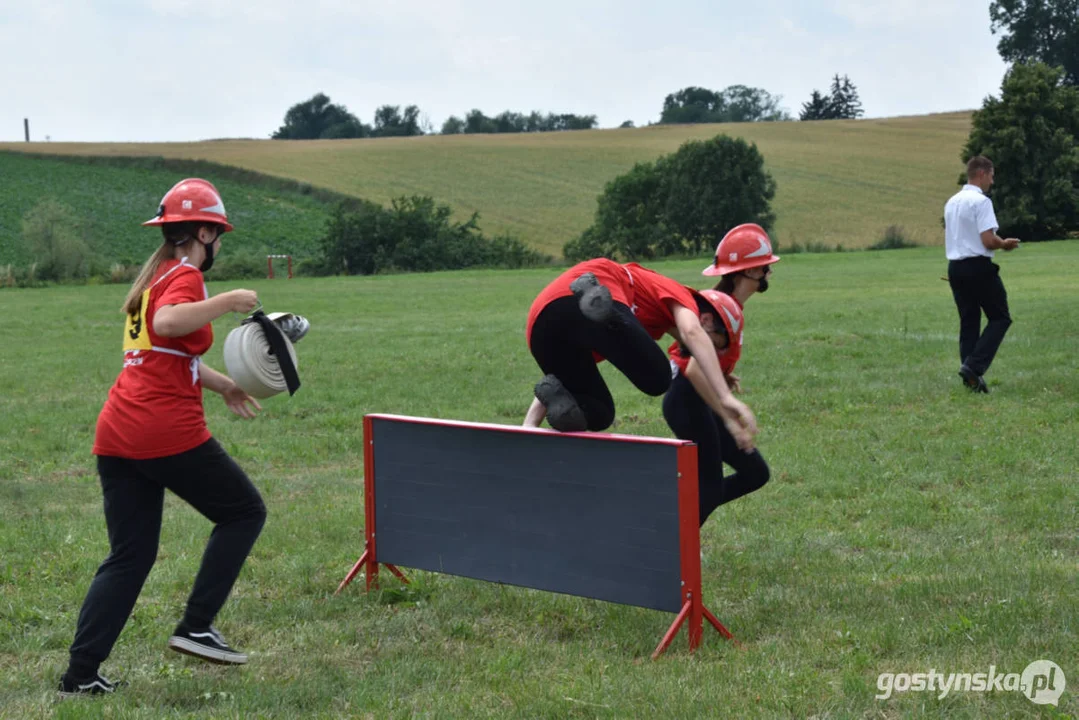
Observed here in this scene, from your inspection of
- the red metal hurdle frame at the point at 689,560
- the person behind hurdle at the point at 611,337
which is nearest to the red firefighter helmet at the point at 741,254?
the person behind hurdle at the point at 611,337

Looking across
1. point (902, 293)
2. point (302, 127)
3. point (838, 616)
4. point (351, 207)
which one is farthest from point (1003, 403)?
point (302, 127)

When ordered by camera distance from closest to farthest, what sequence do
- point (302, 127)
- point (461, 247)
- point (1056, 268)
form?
point (1056, 268) < point (461, 247) < point (302, 127)

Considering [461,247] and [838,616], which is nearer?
[838,616]

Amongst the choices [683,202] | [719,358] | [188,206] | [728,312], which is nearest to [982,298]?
[719,358]

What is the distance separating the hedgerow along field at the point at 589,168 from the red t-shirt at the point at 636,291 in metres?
53.4

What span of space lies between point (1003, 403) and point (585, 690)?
7989 millimetres

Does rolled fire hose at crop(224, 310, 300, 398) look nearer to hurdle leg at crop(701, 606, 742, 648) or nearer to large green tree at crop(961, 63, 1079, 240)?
hurdle leg at crop(701, 606, 742, 648)

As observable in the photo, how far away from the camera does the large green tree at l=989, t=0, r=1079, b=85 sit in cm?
9794

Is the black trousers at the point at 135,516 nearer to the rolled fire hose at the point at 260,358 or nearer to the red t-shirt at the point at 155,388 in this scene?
the red t-shirt at the point at 155,388

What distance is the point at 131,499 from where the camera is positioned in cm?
486

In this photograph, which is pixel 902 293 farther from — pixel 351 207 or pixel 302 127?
pixel 302 127

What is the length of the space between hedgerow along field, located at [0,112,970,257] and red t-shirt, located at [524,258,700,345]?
175 ft

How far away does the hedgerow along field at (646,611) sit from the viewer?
459 centimetres

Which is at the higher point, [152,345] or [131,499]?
[152,345]
